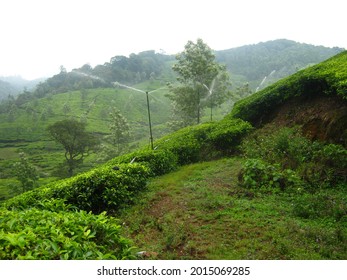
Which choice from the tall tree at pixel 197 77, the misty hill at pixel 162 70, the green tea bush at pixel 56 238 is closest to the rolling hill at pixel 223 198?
the green tea bush at pixel 56 238

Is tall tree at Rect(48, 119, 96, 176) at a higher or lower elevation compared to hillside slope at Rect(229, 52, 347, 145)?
lower

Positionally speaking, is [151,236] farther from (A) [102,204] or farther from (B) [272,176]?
(B) [272,176]

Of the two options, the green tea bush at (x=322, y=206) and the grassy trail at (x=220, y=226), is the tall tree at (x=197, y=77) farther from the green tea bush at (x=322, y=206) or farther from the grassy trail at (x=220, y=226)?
the green tea bush at (x=322, y=206)

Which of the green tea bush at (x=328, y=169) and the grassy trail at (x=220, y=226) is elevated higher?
the green tea bush at (x=328, y=169)

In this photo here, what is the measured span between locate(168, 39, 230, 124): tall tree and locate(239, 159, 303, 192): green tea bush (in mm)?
22311

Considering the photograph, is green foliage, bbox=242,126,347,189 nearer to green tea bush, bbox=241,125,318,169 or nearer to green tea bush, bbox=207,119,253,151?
green tea bush, bbox=241,125,318,169

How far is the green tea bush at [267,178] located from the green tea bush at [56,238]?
5050 mm

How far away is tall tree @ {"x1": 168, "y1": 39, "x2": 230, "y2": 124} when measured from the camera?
98.7ft

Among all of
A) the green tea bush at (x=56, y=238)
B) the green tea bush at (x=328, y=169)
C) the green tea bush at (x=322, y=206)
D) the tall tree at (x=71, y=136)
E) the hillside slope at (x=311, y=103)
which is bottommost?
the tall tree at (x=71, y=136)

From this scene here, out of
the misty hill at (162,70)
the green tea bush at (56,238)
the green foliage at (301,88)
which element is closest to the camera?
the green tea bush at (56,238)

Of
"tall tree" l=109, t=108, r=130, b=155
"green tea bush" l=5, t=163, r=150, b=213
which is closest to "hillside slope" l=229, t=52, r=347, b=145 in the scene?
"green tea bush" l=5, t=163, r=150, b=213

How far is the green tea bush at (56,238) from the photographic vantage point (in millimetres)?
3248

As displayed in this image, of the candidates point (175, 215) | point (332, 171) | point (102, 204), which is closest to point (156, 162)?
point (102, 204)
